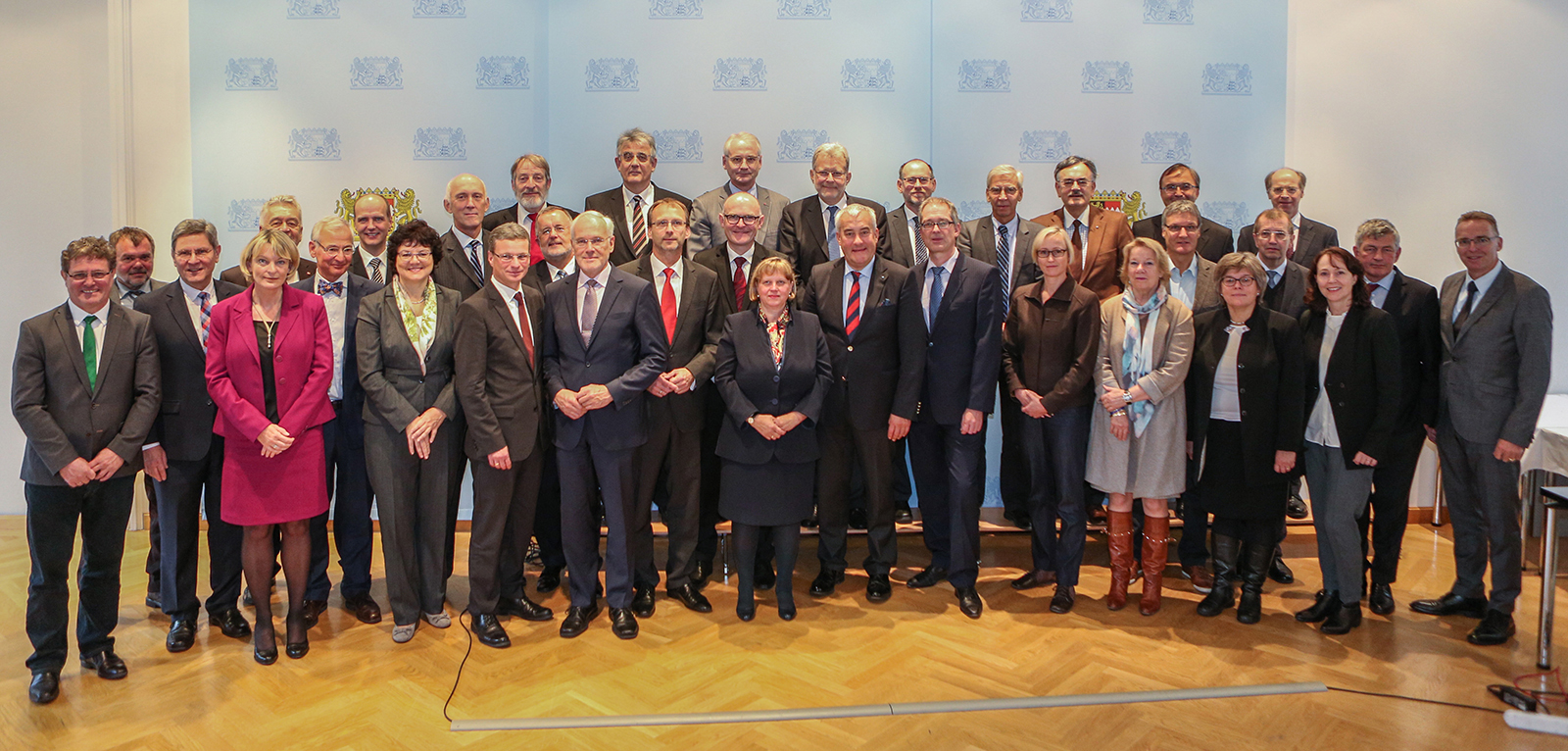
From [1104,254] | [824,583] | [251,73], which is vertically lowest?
[824,583]

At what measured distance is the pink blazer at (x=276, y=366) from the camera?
352cm

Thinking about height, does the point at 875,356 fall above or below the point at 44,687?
above

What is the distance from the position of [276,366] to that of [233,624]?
1.20m

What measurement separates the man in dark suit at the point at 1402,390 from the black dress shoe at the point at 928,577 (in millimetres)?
1939

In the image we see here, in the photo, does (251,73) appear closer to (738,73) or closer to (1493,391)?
(738,73)

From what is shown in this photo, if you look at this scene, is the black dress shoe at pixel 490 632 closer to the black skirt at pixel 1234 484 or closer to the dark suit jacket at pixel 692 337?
the dark suit jacket at pixel 692 337

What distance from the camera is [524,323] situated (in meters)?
3.88

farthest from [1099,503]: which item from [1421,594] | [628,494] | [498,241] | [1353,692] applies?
[498,241]

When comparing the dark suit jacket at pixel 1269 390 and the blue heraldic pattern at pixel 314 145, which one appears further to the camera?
the blue heraldic pattern at pixel 314 145

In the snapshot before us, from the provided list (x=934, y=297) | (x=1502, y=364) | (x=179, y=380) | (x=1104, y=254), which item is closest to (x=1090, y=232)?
(x=1104, y=254)

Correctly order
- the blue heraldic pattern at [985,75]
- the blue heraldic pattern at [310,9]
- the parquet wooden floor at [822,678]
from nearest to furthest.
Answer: the parquet wooden floor at [822,678]
the blue heraldic pattern at [310,9]
the blue heraldic pattern at [985,75]

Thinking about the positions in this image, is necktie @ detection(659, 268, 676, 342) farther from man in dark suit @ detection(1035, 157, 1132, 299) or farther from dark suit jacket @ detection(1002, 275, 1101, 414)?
man in dark suit @ detection(1035, 157, 1132, 299)

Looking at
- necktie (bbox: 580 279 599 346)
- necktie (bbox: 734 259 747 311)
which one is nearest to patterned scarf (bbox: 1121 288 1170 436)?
necktie (bbox: 734 259 747 311)

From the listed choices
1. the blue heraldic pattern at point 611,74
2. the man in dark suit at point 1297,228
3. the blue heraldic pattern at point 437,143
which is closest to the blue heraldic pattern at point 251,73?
the blue heraldic pattern at point 437,143
